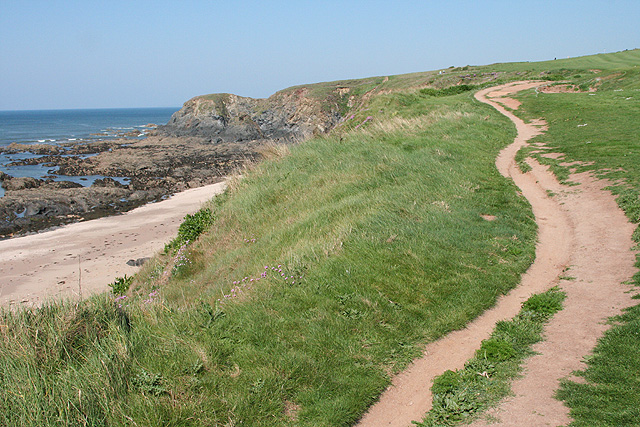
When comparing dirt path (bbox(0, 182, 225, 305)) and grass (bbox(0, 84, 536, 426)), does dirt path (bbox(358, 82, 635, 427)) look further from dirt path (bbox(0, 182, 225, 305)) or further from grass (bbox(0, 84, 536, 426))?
dirt path (bbox(0, 182, 225, 305))

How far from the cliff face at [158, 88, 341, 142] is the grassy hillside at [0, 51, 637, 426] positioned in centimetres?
5403

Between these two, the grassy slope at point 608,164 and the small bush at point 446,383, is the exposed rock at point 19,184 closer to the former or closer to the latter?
the grassy slope at point 608,164

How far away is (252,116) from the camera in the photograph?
257 feet

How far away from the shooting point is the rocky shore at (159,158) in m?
30.6

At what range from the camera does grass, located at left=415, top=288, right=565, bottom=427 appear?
453 cm

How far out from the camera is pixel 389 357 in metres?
5.49

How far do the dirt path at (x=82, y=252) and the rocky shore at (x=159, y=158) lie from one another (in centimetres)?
306

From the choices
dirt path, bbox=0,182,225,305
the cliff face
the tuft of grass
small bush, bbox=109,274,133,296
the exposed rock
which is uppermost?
the cliff face

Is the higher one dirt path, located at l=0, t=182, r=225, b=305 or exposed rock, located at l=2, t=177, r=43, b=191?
exposed rock, located at l=2, t=177, r=43, b=191

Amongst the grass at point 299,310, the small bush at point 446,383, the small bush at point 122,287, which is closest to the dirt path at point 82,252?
the small bush at point 122,287

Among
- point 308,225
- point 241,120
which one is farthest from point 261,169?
point 241,120

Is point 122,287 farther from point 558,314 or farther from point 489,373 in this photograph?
point 558,314

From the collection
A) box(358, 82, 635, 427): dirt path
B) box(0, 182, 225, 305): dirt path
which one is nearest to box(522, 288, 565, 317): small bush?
box(358, 82, 635, 427): dirt path

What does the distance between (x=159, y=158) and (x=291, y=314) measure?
51.0 meters
